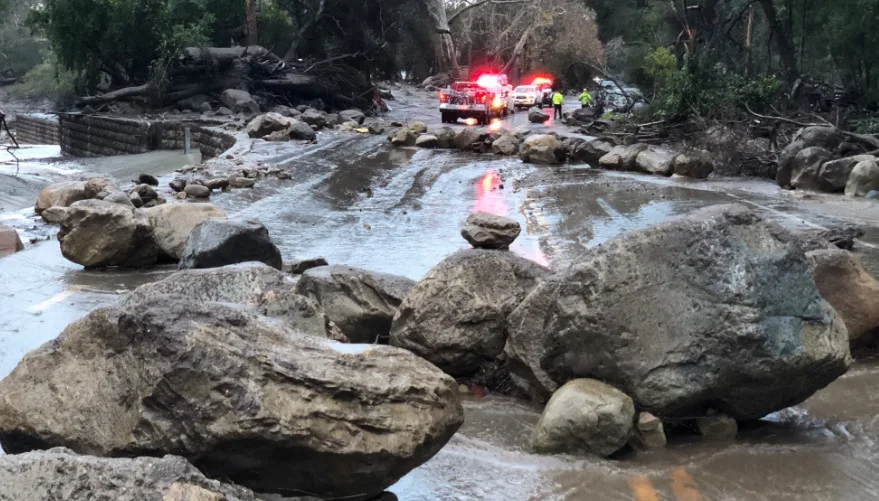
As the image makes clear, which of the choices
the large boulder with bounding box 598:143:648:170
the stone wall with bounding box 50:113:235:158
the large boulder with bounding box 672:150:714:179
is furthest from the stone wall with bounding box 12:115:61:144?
the large boulder with bounding box 672:150:714:179

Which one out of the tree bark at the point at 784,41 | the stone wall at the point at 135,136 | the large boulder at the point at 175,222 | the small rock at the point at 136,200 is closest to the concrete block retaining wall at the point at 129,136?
the stone wall at the point at 135,136

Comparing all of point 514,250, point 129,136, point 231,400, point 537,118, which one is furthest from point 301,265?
point 537,118

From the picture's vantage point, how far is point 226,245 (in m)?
9.32

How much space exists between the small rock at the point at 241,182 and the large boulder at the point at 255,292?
10.9 m

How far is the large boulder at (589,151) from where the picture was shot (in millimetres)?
22953

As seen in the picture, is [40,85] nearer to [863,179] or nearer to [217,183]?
[217,183]

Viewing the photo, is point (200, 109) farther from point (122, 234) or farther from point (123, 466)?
point (123, 466)

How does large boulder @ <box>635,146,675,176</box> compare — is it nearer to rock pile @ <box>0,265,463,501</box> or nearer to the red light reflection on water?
the red light reflection on water

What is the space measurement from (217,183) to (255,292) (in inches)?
434

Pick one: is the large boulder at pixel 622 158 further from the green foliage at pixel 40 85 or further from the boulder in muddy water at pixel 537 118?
the green foliage at pixel 40 85

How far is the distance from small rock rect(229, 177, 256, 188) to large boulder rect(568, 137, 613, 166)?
364 inches

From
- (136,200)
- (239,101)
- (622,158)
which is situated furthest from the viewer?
(239,101)

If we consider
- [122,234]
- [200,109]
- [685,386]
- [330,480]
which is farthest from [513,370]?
[200,109]

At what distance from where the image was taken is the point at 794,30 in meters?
29.1
